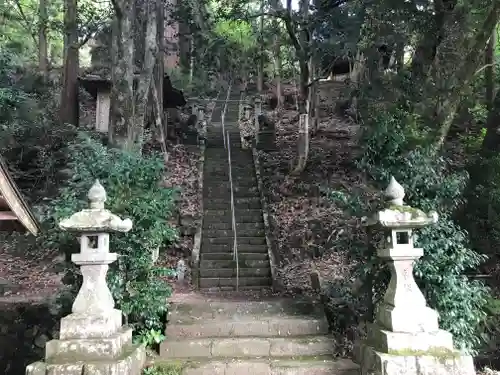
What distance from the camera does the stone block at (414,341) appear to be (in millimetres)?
5047

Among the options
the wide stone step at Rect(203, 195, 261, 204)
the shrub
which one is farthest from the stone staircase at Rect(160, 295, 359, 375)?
the shrub

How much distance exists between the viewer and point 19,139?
46.0 feet

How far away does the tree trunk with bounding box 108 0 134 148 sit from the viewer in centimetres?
893

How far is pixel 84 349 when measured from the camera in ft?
16.6

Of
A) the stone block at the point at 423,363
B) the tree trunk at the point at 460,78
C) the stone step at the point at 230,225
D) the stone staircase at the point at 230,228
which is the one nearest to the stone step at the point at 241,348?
the stone block at the point at 423,363

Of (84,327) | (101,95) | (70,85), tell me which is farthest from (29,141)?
(84,327)

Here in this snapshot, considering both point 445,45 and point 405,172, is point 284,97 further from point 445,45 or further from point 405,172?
point 405,172

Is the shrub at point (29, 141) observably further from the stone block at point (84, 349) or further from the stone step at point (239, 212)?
the stone block at point (84, 349)

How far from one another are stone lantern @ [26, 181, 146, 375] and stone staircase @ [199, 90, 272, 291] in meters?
4.01

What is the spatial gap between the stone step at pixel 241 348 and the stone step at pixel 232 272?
313cm

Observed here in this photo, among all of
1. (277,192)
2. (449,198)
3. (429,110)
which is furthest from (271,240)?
(449,198)

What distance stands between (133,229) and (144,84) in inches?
196

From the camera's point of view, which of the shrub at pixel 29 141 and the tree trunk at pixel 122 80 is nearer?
the tree trunk at pixel 122 80

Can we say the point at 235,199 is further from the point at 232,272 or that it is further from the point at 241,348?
the point at 241,348
